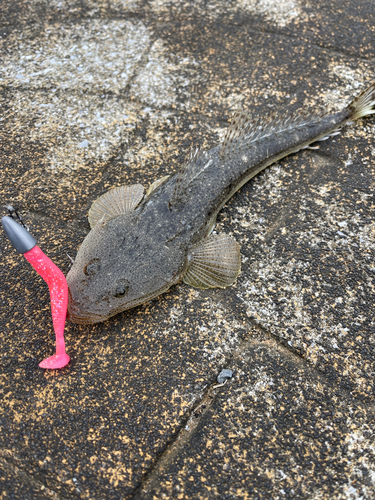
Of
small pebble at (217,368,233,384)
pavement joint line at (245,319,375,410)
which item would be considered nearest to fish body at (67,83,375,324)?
pavement joint line at (245,319,375,410)

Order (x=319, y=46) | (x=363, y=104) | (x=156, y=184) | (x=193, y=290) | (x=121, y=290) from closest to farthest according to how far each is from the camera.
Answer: (x=121, y=290) < (x=193, y=290) < (x=156, y=184) < (x=363, y=104) < (x=319, y=46)

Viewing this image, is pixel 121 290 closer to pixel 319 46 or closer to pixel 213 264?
pixel 213 264

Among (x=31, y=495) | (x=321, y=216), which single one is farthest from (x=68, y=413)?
(x=321, y=216)

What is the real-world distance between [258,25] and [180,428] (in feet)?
13.8

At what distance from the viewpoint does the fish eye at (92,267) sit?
2700mm

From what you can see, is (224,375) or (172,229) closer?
(224,375)

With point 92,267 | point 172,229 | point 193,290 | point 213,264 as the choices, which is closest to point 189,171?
point 172,229

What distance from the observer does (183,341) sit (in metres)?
2.73

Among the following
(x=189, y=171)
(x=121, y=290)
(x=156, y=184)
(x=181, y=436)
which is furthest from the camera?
(x=156, y=184)

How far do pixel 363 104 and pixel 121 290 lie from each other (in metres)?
2.71

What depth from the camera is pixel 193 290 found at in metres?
2.97

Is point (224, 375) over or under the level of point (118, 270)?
under

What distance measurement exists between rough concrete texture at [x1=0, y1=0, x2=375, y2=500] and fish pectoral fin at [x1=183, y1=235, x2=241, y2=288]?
72mm

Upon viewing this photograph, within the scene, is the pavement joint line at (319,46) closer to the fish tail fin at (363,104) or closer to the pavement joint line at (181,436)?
the fish tail fin at (363,104)
